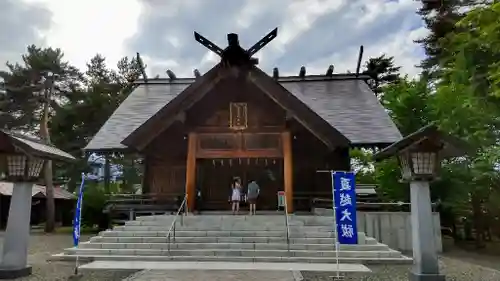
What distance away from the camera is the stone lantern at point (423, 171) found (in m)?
7.14

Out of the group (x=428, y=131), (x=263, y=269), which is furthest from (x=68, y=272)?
(x=428, y=131)

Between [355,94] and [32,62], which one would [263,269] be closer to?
[355,94]

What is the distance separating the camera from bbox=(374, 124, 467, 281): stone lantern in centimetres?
714

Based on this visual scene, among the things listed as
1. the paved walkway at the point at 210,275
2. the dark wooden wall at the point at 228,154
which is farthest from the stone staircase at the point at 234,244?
the dark wooden wall at the point at 228,154

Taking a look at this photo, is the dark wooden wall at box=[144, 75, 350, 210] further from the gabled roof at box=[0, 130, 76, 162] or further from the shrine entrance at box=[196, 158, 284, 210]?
the gabled roof at box=[0, 130, 76, 162]

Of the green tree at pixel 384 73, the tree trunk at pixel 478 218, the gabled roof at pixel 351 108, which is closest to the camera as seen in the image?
the gabled roof at pixel 351 108

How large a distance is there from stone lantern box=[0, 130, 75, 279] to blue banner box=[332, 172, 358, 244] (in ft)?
20.3

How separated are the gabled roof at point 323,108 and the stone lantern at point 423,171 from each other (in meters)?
6.64

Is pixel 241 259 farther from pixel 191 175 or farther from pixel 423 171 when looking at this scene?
pixel 191 175

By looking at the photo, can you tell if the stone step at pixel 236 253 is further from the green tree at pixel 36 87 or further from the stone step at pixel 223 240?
the green tree at pixel 36 87

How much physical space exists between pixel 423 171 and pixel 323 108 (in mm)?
11196

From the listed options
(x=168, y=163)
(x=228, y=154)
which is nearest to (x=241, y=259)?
(x=228, y=154)

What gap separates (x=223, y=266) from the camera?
28.7 feet

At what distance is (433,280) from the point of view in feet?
22.6
